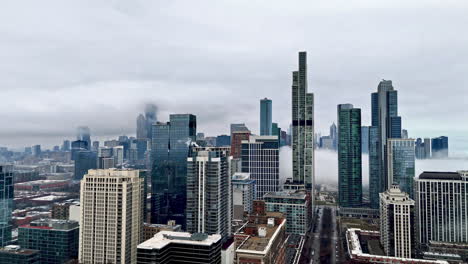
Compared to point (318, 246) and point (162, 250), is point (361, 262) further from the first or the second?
point (162, 250)

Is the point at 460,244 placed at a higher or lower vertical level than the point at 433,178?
lower

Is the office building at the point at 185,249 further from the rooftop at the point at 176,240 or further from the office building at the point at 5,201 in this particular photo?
the office building at the point at 5,201

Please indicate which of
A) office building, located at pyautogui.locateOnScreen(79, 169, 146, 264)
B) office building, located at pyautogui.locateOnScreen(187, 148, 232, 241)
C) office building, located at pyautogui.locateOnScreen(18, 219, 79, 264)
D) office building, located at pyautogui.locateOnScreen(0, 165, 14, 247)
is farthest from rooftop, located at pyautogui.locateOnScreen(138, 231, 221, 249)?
office building, located at pyautogui.locateOnScreen(0, 165, 14, 247)

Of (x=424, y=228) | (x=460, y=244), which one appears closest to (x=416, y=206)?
(x=424, y=228)

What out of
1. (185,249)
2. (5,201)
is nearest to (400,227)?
(185,249)

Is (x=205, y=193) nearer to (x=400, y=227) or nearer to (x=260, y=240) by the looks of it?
(x=260, y=240)

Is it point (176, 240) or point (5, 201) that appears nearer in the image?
point (176, 240)

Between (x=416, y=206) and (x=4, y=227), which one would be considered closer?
(x=4, y=227)
